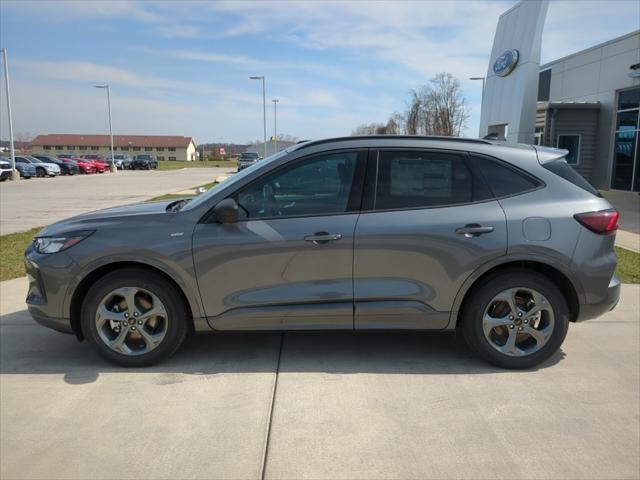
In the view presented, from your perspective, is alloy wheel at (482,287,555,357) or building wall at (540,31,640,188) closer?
alloy wheel at (482,287,555,357)

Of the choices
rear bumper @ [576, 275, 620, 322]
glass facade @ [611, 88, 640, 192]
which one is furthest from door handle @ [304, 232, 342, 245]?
glass facade @ [611, 88, 640, 192]

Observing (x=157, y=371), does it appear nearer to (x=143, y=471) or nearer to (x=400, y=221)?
(x=143, y=471)

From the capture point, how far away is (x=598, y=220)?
12.5 feet

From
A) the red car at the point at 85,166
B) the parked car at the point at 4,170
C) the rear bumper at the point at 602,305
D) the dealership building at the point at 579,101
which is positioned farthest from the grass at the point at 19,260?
the red car at the point at 85,166

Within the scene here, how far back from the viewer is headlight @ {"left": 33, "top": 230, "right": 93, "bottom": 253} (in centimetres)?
384

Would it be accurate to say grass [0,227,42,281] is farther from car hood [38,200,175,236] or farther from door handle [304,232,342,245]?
door handle [304,232,342,245]

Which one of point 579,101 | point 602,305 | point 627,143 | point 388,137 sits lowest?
point 602,305

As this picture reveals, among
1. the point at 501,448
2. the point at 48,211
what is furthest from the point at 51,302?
the point at 48,211

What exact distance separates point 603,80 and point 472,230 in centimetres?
2246

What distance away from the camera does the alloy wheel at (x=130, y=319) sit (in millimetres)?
3842

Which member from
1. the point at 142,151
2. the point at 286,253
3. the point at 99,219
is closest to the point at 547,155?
the point at 286,253

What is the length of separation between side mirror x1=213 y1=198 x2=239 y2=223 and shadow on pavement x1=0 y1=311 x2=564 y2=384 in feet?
3.70

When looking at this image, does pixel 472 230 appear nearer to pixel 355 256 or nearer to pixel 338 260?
pixel 355 256

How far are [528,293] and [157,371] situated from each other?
281 centimetres
